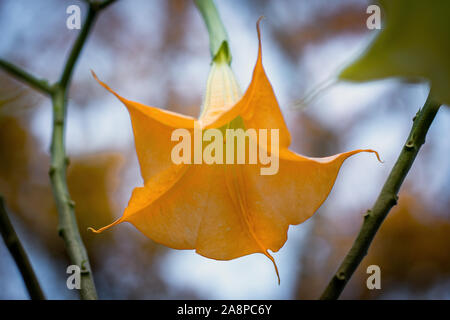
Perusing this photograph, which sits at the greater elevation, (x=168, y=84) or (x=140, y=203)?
(x=140, y=203)

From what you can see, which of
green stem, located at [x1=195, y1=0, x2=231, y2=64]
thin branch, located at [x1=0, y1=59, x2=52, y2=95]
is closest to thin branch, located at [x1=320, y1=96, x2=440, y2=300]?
green stem, located at [x1=195, y1=0, x2=231, y2=64]

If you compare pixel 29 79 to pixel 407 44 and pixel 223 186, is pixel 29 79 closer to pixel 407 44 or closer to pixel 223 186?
pixel 223 186

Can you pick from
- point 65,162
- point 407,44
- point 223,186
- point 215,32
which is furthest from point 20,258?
point 407,44

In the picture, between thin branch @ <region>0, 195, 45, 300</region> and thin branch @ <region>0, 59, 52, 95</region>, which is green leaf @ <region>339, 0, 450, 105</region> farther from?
thin branch @ <region>0, 59, 52, 95</region>

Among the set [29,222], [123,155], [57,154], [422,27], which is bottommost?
[29,222]

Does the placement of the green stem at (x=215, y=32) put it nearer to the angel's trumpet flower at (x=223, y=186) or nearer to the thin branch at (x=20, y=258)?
the angel's trumpet flower at (x=223, y=186)

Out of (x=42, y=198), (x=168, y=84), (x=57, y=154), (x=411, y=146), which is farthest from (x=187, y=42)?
(x=411, y=146)

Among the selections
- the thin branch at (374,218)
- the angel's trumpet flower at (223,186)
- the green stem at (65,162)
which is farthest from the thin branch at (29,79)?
the thin branch at (374,218)
